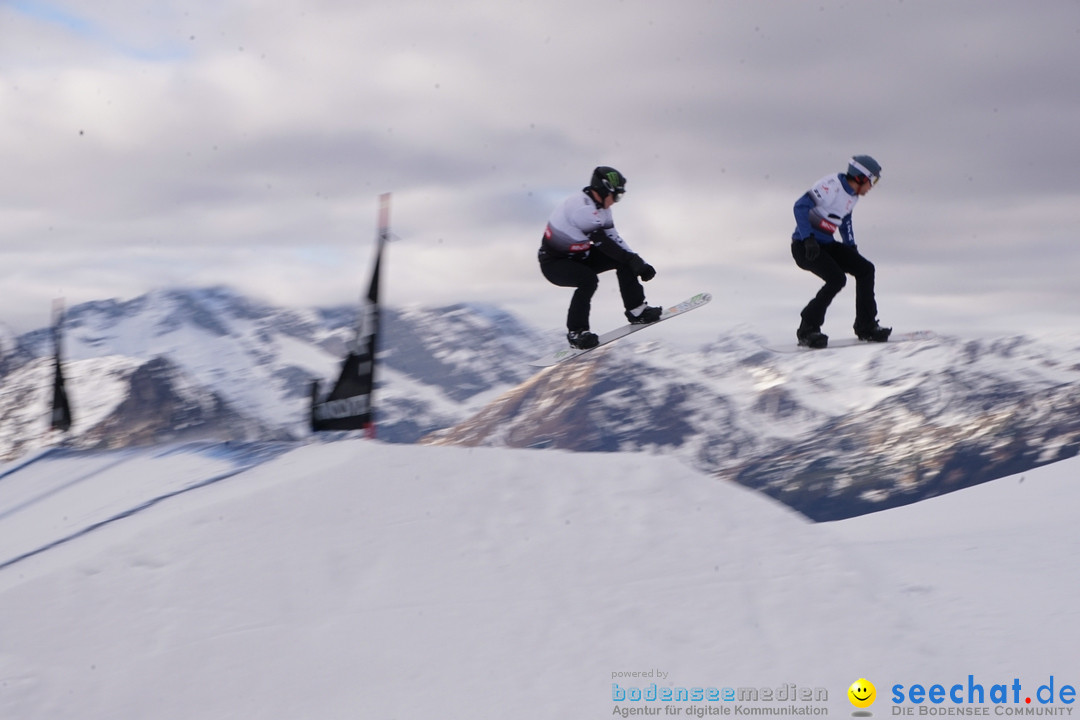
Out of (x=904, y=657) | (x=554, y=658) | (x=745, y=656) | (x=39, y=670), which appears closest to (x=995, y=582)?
(x=904, y=657)

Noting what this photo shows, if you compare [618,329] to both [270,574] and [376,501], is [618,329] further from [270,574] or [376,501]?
[270,574]

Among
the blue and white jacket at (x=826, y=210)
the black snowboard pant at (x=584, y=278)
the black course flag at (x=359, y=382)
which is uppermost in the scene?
Answer: the blue and white jacket at (x=826, y=210)

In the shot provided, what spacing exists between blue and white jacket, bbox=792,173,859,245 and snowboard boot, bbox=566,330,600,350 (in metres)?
2.90

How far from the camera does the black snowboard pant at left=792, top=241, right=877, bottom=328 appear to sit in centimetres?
1351

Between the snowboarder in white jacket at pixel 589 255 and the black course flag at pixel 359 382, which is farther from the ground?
the snowboarder in white jacket at pixel 589 255

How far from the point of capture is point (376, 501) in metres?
9.88

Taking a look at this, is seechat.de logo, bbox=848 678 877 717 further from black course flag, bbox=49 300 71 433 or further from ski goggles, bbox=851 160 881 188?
black course flag, bbox=49 300 71 433

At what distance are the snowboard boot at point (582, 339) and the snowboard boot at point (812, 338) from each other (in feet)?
9.16

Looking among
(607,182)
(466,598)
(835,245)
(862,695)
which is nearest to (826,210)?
(835,245)

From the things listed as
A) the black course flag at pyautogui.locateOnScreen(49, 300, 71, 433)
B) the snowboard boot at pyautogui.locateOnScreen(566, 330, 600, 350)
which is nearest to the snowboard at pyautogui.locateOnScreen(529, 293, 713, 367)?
the snowboard boot at pyautogui.locateOnScreen(566, 330, 600, 350)

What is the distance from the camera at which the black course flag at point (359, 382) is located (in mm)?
12148

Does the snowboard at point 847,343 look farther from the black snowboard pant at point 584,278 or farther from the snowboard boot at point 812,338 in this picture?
the black snowboard pant at point 584,278

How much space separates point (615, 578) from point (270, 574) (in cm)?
292

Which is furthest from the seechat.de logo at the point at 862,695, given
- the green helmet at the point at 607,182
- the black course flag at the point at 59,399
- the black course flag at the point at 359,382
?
the black course flag at the point at 59,399
